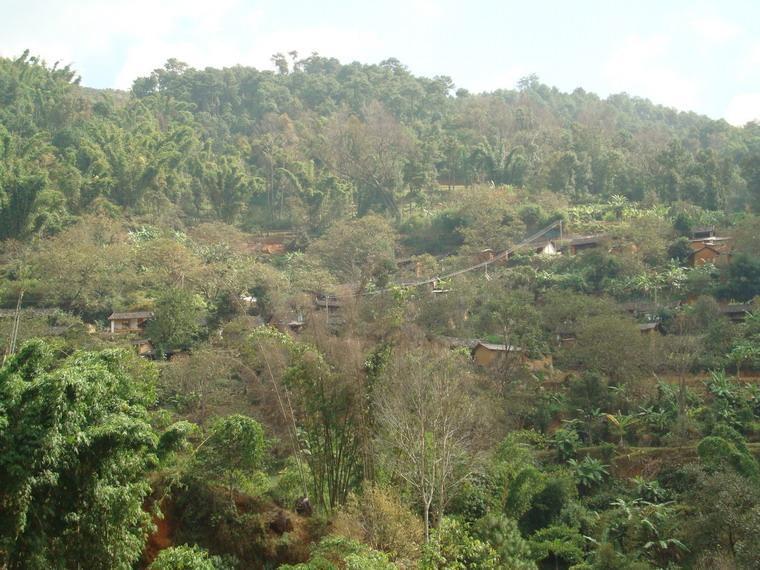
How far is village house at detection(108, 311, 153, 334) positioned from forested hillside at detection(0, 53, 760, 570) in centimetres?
13

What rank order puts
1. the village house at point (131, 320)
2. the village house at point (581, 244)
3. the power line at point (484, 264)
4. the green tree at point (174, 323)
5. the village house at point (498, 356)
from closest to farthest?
1. the village house at point (498, 356)
2. the green tree at point (174, 323)
3. the village house at point (131, 320)
4. the power line at point (484, 264)
5. the village house at point (581, 244)

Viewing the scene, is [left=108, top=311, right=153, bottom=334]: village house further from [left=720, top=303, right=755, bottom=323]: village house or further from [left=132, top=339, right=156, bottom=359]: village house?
[left=720, top=303, right=755, bottom=323]: village house

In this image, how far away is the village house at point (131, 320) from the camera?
30.8 metres

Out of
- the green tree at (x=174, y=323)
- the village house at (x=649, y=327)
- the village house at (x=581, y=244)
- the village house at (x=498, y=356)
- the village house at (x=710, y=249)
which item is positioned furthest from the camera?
the village house at (x=581, y=244)

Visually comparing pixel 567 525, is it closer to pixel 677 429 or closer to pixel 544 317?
pixel 677 429

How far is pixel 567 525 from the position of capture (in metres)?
20.6

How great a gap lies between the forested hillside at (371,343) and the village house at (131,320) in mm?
125

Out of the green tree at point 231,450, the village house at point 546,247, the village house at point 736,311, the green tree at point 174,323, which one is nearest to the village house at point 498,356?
the village house at point 736,311

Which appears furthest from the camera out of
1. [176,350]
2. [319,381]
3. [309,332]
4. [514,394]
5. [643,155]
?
[643,155]

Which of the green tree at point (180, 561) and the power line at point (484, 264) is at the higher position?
the power line at point (484, 264)

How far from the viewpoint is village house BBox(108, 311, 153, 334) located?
30.8m

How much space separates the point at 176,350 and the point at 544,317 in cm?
1245

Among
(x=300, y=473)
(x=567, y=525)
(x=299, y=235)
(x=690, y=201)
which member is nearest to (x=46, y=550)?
(x=300, y=473)

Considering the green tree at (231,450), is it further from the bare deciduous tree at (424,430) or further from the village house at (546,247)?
the village house at (546,247)
